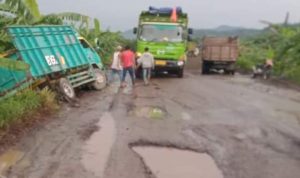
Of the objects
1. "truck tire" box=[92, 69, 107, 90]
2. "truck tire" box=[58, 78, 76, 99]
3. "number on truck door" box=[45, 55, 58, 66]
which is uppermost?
"number on truck door" box=[45, 55, 58, 66]

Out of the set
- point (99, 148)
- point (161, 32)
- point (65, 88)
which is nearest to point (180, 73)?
point (161, 32)

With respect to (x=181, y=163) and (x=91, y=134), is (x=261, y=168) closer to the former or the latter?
(x=181, y=163)

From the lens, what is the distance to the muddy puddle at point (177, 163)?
854cm

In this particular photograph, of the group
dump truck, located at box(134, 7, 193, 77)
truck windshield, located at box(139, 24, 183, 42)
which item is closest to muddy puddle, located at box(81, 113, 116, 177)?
dump truck, located at box(134, 7, 193, 77)

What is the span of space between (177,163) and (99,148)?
1653 mm

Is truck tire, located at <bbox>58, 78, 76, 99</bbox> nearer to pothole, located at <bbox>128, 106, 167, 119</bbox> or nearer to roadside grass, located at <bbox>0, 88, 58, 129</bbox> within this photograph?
roadside grass, located at <bbox>0, 88, 58, 129</bbox>

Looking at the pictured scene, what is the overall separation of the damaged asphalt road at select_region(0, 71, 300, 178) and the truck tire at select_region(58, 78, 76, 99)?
0.52m

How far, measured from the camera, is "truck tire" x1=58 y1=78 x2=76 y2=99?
53.6ft

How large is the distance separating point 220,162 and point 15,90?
21.0ft

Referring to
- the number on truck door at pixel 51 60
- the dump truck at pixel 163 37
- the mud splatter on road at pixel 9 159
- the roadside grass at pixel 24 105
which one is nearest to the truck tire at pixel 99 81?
the number on truck door at pixel 51 60

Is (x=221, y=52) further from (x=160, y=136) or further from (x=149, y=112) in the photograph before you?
(x=160, y=136)

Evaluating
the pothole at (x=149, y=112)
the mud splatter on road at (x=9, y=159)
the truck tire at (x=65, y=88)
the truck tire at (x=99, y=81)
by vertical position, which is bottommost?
the truck tire at (x=99, y=81)

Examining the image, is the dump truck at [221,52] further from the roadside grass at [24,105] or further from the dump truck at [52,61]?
the roadside grass at [24,105]

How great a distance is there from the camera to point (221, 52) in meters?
33.1
